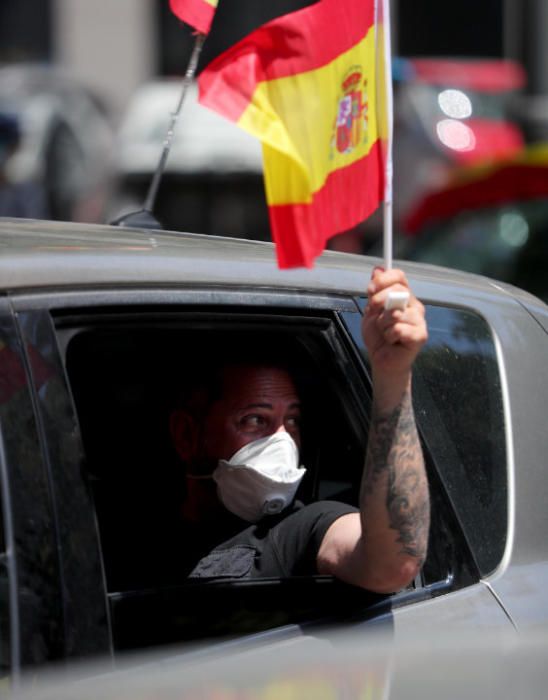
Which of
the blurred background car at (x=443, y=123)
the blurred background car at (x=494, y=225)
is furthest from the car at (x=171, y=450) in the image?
the blurred background car at (x=443, y=123)

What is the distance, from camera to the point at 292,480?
8.75 feet

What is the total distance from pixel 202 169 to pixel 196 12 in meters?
12.8

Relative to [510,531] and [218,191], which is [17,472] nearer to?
[510,531]

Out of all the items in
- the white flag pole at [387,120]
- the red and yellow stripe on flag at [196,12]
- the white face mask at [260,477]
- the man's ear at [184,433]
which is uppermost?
the red and yellow stripe on flag at [196,12]

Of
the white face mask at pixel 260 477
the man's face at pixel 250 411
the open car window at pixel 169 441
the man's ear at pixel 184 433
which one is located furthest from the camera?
the man's ear at pixel 184 433

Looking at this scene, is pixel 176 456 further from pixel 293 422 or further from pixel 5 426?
pixel 5 426

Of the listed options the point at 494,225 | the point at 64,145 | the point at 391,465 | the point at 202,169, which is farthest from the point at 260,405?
the point at 202,169

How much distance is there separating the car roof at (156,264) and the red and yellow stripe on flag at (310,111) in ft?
0.37

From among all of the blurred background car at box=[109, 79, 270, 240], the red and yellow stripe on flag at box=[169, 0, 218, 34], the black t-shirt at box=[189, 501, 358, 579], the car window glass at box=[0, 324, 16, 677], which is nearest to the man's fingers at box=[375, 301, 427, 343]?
the black t-shirt at box=[189, 501, 358, 579]

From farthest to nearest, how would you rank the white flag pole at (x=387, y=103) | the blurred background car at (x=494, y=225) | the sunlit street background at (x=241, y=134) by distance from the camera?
the sunlit street background at (x=241, y=134)
the blurred background car at (x=494, y=225)
the white flag pole at (x=387, y=103)

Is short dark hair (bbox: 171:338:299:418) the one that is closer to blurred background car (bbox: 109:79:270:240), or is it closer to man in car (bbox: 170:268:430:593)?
man in car (bbox: 170:268:430:593)

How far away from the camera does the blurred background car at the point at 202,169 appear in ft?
50.1

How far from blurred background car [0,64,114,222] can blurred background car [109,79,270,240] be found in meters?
0.36

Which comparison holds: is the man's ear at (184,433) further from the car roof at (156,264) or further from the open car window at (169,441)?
the car roof at (156,264)
